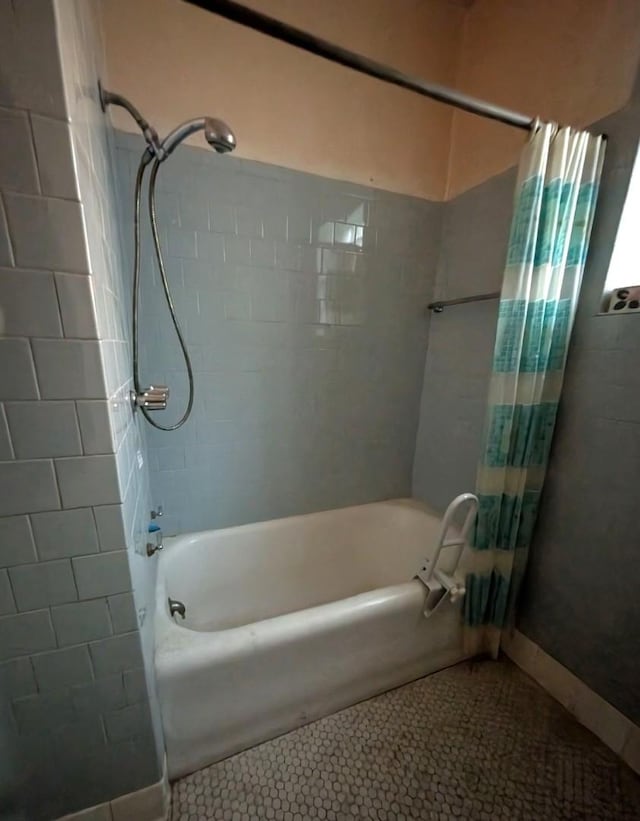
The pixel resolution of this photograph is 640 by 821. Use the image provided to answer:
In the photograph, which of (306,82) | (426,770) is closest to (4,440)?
(426,770)

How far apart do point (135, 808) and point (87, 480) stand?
0.92m

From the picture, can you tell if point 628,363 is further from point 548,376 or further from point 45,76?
point 45,76

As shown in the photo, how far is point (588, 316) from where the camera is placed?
3.55 feet

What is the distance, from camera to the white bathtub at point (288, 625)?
0.92 metres

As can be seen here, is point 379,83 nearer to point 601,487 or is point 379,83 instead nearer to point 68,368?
point 68,368

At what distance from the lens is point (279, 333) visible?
146cm

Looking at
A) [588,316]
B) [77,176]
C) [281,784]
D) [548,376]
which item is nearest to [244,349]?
[77,176]

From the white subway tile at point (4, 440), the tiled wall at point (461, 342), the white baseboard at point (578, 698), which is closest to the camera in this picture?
the white subway tile at point (4, 440)

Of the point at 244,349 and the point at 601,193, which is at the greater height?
the point at 601,193

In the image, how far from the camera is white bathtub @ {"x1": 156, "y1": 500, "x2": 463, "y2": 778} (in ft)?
3.03

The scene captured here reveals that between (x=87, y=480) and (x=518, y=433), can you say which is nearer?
(x=87, y=480)

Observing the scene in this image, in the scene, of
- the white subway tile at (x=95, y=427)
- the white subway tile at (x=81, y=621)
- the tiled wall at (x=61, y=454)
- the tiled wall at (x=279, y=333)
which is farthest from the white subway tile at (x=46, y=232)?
the tiled wall at (x=279, y=333)

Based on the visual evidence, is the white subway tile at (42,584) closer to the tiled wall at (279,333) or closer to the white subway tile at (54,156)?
the white subway tile at (54,156)

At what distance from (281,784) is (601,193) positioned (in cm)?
207
